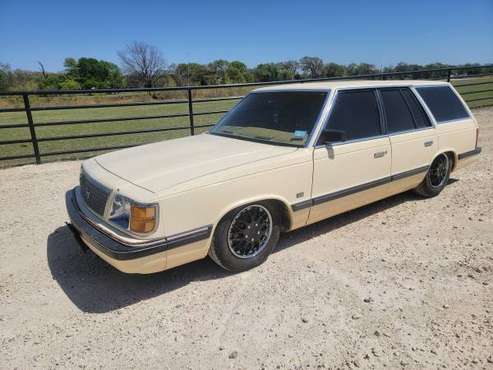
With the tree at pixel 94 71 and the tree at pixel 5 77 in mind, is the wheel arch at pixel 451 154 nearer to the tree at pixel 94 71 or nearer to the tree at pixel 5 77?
the tree at pixel 5 77

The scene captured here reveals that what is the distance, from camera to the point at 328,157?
139 inches

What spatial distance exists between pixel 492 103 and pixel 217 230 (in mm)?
15064

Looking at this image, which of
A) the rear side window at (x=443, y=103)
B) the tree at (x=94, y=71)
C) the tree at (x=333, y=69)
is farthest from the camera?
the tree at (x=94, y=71)

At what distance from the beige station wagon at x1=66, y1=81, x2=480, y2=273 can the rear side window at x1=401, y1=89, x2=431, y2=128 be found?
2cm

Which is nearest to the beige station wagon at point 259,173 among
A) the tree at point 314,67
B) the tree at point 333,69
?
the tree at point 314,67

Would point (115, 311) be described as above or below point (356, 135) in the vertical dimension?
below

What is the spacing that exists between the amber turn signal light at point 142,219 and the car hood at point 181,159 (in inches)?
6.4

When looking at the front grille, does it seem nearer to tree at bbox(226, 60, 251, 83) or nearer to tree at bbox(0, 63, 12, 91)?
tree at bbox(0, 63, 12, 91)

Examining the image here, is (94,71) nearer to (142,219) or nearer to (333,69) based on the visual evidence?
(333,69)

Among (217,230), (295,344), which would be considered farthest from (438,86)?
(295,344)

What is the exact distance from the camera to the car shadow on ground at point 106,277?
9.72 ft

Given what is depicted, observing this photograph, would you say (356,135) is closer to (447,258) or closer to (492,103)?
(447,258)

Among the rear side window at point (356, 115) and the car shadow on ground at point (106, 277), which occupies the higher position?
the rear side window at point (356, 115)

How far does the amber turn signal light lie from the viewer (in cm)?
263
